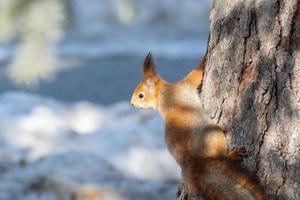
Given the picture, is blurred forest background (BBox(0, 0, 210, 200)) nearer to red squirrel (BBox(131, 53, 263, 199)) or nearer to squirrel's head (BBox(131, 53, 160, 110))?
squirrel's head (BBox(131, 53, 160, 110))

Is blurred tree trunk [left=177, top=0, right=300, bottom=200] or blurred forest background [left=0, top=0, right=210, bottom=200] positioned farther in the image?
blurred forest background [left=0, top=0, right=210, bottom=200]

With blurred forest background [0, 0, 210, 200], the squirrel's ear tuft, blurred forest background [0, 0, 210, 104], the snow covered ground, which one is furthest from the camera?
blurred forest background [0, 0, 210, 104]

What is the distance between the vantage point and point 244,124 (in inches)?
95.3

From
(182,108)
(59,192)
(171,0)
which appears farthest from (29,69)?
(171,0)

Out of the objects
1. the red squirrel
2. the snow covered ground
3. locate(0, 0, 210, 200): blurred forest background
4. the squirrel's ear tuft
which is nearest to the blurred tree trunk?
the red squirrel

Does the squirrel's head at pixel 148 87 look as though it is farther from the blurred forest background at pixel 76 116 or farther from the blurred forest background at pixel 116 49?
the blurred forest background at pixel 116 49

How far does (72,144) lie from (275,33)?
11.8 ft

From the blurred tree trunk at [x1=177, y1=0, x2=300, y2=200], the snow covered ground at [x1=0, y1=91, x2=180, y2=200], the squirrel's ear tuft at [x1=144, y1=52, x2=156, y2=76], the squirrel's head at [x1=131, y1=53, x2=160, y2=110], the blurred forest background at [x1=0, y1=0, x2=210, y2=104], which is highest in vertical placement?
the blurred forest background at [x1=0, y1=0, x2=210, y2=104]

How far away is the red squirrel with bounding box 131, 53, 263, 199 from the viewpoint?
2.33 m

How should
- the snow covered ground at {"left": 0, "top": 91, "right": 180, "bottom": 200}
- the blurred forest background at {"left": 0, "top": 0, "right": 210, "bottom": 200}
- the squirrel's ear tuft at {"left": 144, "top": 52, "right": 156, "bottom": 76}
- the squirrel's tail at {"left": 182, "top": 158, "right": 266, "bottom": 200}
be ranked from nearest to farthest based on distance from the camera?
the squirrel's tail at {"left": 182, "top": 158, "right": 266, "bottom": 200}, the blurred forest background at {"left": 0, "top": 0, "right": 210, "bottom": 200}, the squirrel's ear tuft at {"left": 144, "top": 52, "right": 156, "bottom": 76}, the snow covered ground at {"left": 0, "top": 91, "right": 180, "bottom": 200}

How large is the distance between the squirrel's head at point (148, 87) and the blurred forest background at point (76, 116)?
6.8 inches

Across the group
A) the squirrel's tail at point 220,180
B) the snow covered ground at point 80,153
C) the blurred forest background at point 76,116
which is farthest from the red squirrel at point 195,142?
the snow covered ground at point 80,153

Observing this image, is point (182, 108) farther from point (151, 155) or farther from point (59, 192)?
point (151, 155)

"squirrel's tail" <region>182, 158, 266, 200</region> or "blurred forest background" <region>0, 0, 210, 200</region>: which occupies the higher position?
"blurred forest background" <region>0, 0, 210, 200</region>
